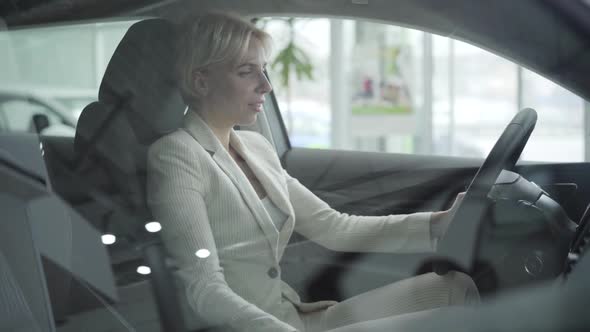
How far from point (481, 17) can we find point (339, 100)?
1.59 feet

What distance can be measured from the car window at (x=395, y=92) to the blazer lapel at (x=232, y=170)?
0.47 ft

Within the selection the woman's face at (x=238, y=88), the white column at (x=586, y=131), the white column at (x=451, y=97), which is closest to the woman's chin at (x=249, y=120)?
the woman's face at (x=238, y=88)

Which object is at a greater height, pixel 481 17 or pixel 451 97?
pixel 481 17

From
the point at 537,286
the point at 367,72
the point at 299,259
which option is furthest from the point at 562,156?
the point at 299,259

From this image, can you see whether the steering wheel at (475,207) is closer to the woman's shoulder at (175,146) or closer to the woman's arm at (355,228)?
the woman's arm at (355,228)

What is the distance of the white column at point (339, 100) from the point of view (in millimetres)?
1382

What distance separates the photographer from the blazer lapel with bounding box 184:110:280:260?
1.21 metres

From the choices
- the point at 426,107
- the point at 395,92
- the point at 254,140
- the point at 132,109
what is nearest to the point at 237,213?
the point at 254,140

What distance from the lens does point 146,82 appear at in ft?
3.92

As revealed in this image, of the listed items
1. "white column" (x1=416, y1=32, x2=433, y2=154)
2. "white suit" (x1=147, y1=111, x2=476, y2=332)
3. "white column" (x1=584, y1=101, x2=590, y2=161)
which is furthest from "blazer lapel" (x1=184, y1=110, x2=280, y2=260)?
"white column" (x1=584, y1=101, x2=590, y2=161)

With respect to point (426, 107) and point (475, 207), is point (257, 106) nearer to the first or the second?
point (475, 207)

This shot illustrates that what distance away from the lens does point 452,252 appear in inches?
51.3

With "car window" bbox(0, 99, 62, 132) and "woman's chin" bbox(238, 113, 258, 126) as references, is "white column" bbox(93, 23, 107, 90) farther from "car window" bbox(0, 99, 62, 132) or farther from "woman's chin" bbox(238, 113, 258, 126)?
"woman's chin" bbox(238, 113, 258, 126)

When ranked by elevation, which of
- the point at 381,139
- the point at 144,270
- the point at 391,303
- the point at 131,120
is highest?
the point at 131,120
